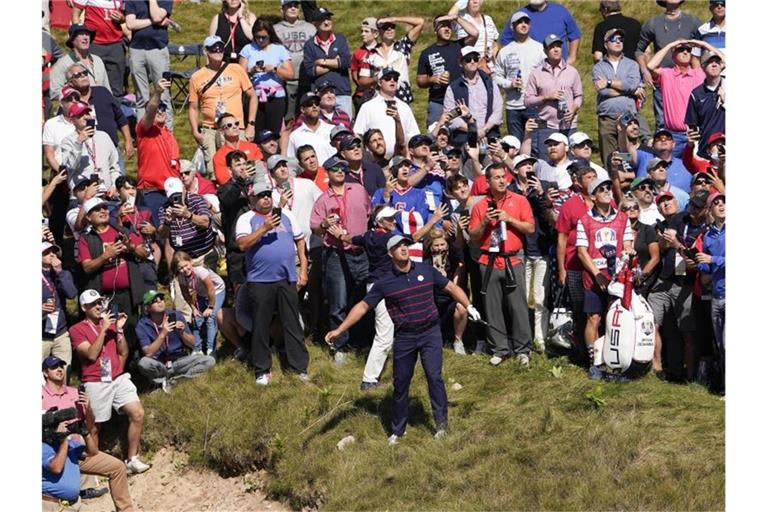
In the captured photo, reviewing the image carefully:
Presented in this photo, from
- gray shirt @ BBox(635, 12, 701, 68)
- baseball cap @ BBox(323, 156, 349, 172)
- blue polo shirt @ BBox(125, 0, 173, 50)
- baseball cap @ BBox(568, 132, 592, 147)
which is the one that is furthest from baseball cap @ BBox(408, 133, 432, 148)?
blue polo shirt @ BBox(125, 0, 173, 50)

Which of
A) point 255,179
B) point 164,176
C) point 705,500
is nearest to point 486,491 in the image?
point 705,500

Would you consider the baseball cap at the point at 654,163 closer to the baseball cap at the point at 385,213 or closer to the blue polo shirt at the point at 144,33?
the baseball cap at the point at 385,213

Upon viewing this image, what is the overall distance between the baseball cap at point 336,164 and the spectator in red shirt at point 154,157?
8.64 feet

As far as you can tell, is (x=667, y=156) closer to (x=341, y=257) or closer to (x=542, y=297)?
(x=542, y=297)

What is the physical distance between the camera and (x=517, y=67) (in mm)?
22688

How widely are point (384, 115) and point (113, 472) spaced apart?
613cm

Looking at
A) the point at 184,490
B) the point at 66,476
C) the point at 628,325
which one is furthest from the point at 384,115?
the point at 66,476

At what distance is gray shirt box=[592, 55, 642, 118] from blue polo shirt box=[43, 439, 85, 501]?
9.15 m

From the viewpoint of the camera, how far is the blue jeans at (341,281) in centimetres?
1950

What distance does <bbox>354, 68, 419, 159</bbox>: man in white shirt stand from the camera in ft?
69.6

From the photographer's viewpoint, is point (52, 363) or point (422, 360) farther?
point (52, 363)

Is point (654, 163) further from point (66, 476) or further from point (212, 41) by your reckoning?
point (66, 476)

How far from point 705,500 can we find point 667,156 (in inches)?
213

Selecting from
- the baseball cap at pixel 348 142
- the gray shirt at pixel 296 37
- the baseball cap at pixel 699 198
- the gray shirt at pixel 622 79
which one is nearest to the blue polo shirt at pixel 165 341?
the baseball cap at pixel 348 142
